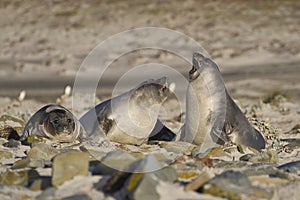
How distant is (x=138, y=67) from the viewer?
14648 millimetres

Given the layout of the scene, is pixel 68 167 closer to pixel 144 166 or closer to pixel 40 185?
pixel 40 185

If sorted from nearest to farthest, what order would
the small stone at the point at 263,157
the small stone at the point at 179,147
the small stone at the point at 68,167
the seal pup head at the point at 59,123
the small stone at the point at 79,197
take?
the small stone at the point at 79,197 < the small stone at the point at 68,167 < the small stone at the point at 263,157 < the small stone at the point at 179,147 < the seal pup head at the point at 59,123

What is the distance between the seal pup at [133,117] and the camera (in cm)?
619

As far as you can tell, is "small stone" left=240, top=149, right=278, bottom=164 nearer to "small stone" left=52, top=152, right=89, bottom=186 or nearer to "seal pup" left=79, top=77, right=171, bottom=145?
"seal pup" left=79, top=77, right=171, bottom=145

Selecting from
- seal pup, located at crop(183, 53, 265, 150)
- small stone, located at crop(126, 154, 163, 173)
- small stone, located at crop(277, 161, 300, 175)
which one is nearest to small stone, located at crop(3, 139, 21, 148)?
seal pup, located at crop(183, 53, 265, 150)

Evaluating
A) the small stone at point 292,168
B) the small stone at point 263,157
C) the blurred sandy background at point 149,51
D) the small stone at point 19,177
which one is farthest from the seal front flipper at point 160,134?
the blurred sandy background at point 149,51

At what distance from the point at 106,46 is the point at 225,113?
11.7 metres

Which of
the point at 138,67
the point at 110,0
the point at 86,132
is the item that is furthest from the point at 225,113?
the point at 110,0

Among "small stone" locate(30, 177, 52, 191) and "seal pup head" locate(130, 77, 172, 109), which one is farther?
"seal pup head" locate(130, 77, 172, 109)

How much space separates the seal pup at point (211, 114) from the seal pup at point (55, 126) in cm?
109

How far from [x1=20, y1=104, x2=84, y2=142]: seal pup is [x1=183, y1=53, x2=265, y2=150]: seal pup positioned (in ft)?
3.56

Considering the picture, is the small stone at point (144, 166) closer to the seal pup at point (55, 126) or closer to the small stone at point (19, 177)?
the small stone at point (19, 177)

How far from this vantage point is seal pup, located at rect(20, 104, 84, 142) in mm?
6086

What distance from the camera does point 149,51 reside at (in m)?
17.0
